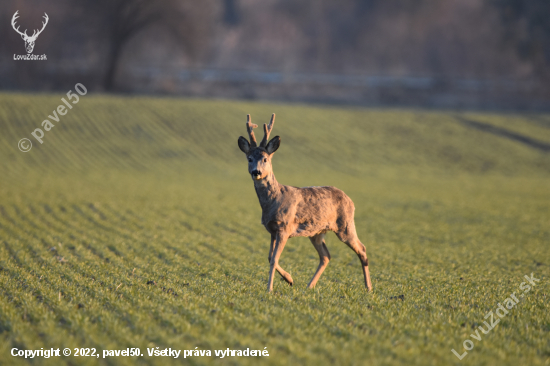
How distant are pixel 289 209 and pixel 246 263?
3674mm

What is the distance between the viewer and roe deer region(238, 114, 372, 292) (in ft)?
27.8

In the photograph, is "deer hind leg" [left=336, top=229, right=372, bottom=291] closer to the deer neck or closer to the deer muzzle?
→ the deer neck

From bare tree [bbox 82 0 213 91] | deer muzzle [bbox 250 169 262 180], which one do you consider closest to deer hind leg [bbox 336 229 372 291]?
deer muzzle [bbox 250 169 262 180]

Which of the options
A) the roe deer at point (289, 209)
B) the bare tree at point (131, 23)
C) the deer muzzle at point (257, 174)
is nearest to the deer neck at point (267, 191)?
the roe deer at point (289, 209)

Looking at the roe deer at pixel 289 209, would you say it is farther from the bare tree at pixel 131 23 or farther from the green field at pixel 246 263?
the bare tree at pixel 131 23

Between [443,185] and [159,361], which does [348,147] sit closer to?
[443,185]

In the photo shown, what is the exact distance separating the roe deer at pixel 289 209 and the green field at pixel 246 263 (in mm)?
774

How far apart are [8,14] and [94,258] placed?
2365 inches

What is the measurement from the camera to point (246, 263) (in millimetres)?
11914

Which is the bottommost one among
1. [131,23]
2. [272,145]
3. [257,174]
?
[257,174]

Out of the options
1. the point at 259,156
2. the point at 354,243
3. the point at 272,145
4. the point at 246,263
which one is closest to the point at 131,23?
the point at 246,263

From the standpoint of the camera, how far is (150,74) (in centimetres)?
6619

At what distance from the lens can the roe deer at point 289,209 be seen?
8469 millimetres

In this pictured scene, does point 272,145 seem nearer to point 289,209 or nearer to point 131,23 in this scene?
point 289,209
